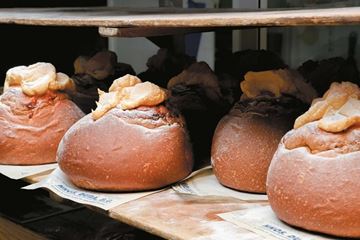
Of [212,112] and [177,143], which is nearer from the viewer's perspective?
[177,143]

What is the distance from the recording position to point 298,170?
58.1 inches

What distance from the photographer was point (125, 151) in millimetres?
1823

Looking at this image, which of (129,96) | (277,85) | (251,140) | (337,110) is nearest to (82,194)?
(129,96)

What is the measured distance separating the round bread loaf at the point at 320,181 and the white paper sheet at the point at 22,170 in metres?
0.91

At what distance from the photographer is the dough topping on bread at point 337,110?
1461mm

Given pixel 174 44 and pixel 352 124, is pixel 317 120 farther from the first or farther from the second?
pixel 174 44

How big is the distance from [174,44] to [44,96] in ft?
4.43

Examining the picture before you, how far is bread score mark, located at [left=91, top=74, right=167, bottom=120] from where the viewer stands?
1.89m

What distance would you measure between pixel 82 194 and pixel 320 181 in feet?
2.46

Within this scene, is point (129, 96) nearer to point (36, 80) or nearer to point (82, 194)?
point (82, 194)

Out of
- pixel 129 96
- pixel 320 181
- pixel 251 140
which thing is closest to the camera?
pixel 320 181

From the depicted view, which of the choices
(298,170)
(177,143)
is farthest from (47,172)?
(298,170)

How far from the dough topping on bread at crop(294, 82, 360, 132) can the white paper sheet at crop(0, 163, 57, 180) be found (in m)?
0.95

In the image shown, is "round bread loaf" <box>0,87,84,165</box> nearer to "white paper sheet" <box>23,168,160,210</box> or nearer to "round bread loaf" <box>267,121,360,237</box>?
"white paper sheet" <box>23,168,160,210</box>
